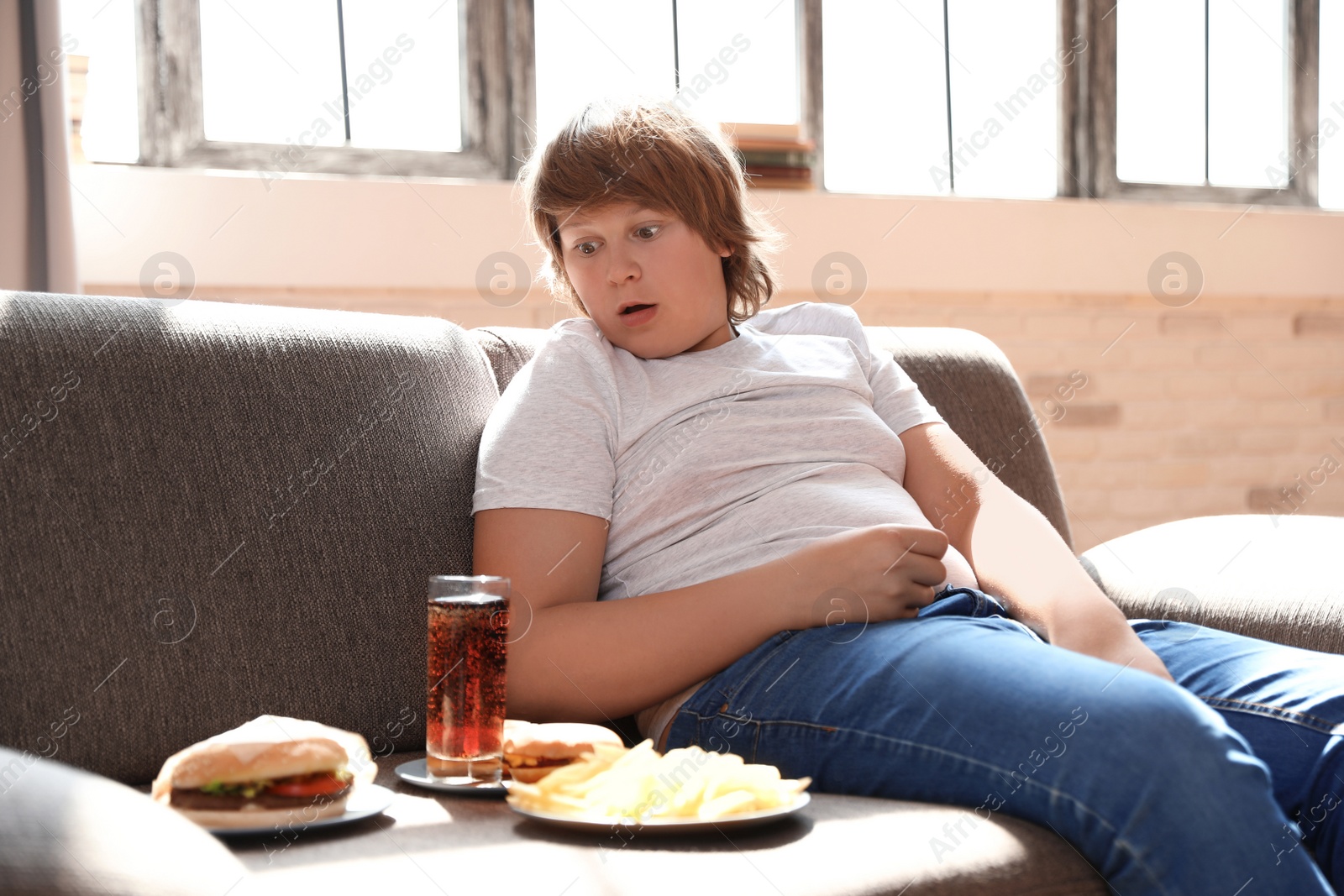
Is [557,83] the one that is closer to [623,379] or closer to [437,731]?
[623,379]

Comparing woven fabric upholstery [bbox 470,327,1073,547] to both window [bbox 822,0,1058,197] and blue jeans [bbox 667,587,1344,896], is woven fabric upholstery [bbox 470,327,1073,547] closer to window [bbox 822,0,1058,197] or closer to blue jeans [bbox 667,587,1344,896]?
blue jeans [bbox 667,587,1344,896]

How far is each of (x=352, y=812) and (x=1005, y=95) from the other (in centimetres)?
298

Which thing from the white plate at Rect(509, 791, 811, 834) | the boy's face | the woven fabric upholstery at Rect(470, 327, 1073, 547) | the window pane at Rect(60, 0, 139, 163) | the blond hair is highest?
the window pane at Rect(60, 0, 139, 163)

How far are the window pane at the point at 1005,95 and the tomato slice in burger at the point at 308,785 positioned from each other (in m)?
2.78

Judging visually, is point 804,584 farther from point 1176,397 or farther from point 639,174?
point 1176,397

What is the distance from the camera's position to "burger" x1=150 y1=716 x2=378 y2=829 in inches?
35.0

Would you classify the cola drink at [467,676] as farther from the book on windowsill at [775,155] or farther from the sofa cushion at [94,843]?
the book on windowsill at [775,155]

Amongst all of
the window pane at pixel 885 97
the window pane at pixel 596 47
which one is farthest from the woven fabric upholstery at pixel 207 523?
the window pane at pixel 885 97

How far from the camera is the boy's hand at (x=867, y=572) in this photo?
121cm

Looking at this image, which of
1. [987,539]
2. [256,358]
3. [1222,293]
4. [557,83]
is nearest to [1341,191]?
[1222,293]

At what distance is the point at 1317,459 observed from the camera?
3502 millimetres

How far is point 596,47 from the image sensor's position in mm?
3033

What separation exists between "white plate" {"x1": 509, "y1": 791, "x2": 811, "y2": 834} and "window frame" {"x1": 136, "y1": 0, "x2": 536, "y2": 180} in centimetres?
201

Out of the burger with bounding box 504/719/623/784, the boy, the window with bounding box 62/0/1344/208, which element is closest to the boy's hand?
the boy
